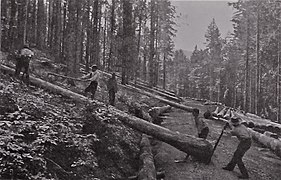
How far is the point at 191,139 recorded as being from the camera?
339 inches

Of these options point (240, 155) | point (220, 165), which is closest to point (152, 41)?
point (220, 165)

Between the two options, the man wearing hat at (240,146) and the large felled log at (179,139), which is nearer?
the man wearing hat at (240,146)

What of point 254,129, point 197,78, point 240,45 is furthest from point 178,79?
point 254,129

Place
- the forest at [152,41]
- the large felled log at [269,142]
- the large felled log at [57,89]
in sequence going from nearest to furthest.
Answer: the large felled log at [57,89] → the large felled log at [269,142] → the forest at [152,41]

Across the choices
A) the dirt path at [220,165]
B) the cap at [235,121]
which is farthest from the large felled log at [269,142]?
the cap at [235,121]

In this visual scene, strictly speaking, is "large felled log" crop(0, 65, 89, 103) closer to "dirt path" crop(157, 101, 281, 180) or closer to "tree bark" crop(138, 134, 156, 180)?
"tree bark" crop(138, 134, 156, 180)

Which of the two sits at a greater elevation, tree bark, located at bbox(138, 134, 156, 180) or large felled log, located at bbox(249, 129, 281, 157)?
tree bark, located at bbox(138, 134, 156, 180)

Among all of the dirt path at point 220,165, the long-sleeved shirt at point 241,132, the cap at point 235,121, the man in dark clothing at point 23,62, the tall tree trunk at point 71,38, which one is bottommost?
the dirt path at point 220,165

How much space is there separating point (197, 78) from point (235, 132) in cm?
5755

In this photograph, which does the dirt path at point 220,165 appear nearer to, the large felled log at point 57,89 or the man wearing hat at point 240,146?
the man wearing hat at point 240,146

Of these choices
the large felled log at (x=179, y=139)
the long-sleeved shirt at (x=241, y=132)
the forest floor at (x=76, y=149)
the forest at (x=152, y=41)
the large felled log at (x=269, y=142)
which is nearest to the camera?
the forest floor at (x=76, y=149)

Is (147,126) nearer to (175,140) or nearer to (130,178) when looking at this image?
(175,140)

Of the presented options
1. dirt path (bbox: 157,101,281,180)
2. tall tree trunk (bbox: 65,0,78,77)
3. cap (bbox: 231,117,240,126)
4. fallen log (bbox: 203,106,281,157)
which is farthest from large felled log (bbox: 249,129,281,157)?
tall tree trunk (bbox: 65,0,78,77)

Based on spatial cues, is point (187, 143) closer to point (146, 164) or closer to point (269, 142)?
point (146, 164)
